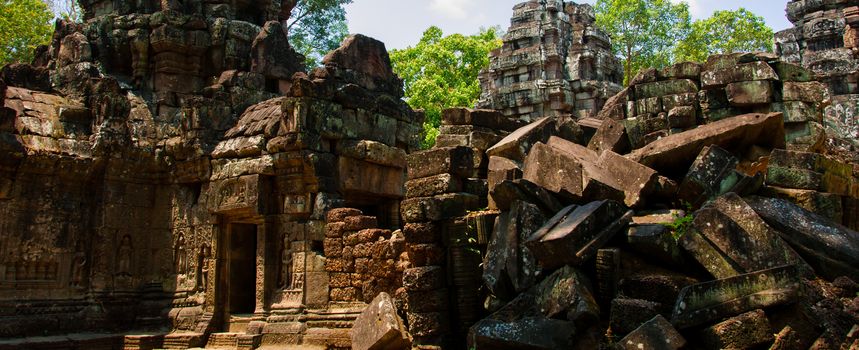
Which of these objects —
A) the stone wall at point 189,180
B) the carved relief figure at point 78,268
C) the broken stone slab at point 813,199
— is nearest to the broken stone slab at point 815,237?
the broken stone slab at point 813,199

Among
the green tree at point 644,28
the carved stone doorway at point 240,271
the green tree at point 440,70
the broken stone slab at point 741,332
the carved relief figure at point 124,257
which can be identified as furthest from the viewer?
the green tree at point 644,28

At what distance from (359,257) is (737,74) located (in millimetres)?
4959

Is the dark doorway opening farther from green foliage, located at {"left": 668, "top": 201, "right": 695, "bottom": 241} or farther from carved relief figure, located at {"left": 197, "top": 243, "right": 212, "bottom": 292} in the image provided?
green foliage, located at {"left": 668, "top": 201, "right": 695, "bottom": 241}

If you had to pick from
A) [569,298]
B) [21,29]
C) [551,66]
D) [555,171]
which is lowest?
[569,298]

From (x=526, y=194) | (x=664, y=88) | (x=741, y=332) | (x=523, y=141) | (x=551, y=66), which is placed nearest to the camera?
(x=741, y=332)

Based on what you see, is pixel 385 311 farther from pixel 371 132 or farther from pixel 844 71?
pixel 844 71

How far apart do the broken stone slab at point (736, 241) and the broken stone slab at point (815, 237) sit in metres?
0.18

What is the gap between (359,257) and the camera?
31.1 ft

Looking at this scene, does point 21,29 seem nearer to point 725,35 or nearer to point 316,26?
point 316,26

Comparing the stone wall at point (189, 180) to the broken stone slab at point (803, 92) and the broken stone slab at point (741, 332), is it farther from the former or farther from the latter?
the broken stone slab at point (803, 92)

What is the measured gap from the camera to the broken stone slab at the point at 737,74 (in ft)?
26.0

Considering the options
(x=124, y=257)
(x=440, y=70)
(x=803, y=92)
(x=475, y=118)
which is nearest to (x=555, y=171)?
(x=475, y=118)

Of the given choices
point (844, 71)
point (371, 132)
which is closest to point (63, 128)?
point (371, 132)

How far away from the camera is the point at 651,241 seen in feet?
19.4
